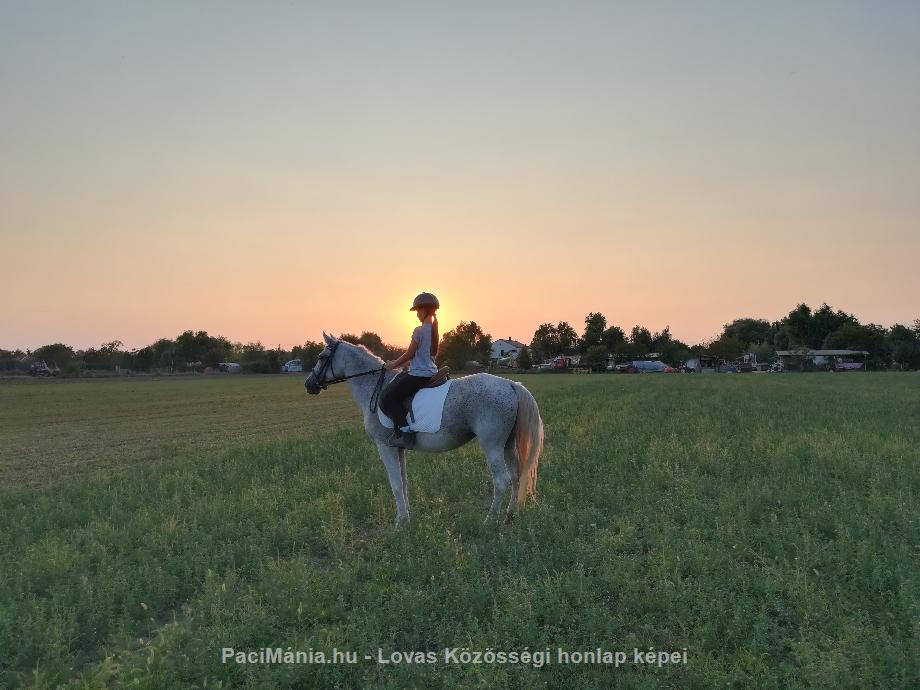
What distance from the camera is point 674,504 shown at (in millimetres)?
7980

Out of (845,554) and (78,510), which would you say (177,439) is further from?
(845,554)

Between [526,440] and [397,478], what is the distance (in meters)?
2.01

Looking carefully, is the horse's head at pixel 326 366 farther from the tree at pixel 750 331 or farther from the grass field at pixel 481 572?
the tree at pixel 750 331

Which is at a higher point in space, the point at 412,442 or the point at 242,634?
the point at 412,442

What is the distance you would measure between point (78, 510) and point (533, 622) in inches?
332

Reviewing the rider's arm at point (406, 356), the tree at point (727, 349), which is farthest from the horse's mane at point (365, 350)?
the tree at point (727, 349)

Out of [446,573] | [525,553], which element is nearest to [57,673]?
[446,573]

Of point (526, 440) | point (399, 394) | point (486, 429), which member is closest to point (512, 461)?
point (526, 440)

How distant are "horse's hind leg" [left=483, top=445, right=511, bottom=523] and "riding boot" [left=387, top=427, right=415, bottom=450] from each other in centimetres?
114

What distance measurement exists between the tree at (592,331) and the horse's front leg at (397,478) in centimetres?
13340

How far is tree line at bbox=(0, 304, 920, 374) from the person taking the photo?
355 feet

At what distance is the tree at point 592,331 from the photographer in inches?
5458

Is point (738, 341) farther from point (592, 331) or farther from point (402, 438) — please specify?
point (402, 438)

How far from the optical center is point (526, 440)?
8.05m
